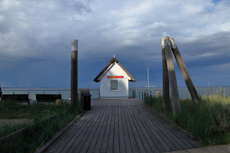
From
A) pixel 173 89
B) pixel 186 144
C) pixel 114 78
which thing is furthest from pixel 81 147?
pixel 114 78

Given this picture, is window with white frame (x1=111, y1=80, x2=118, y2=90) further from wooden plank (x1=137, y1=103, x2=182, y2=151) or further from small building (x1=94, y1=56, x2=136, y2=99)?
wooden plank (x1=137, y1=103, x2=182, y2=151)

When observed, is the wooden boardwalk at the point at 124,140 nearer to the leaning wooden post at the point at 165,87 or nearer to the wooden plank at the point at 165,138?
the wooden plank at the point at 165,138

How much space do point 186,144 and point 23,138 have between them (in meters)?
3.98

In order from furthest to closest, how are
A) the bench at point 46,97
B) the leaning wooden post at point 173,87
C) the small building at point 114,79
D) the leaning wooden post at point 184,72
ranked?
the small building at point 114,79 < the bench at point 46,97 < the leaning wooden post at point 184,72 < the leaning wooden post at point 173,87

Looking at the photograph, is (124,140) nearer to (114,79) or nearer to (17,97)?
(17,97)

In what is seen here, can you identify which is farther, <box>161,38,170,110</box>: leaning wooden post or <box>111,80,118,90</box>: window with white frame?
<box>111,80,118,90</box>: window with white frame

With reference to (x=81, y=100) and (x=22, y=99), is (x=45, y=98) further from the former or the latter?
(x=81, y=100)

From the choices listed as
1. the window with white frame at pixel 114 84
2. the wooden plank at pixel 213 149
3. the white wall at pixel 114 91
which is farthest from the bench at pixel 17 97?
the wooden plank at pixel 213 149

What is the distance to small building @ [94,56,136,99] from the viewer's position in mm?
21234

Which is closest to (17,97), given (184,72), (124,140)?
(124,140)

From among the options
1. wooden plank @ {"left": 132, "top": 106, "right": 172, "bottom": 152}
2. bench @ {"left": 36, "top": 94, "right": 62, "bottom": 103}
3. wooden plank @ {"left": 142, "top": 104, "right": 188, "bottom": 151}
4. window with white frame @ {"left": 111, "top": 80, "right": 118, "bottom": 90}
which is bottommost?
wooden plank @ {"left": 132, "top": 106, "right": 172, "bottom": 152}

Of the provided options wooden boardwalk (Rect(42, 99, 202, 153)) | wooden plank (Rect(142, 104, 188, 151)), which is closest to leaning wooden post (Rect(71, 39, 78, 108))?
wooden boardwalk (Rect(42, 99, 202, 153))

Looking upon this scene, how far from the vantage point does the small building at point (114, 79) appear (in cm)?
2123

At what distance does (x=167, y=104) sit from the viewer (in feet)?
30.5
